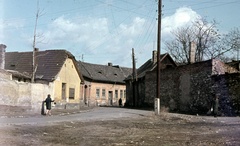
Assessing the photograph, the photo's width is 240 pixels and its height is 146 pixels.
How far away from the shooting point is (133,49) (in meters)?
55.6

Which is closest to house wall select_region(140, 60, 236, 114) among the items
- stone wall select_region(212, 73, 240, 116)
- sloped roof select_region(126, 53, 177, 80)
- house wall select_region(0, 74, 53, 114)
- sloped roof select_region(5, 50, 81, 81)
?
stone wall select_region(212, 73, 240, 116)

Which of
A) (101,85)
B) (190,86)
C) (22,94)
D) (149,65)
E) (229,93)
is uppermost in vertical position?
(149,65)

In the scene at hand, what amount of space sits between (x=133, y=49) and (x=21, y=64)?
58.9 feet

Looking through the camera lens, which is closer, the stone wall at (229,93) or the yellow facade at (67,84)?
the stone wall at (229,93)

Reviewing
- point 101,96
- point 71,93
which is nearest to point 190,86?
point 71,93

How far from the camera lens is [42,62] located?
143 feet

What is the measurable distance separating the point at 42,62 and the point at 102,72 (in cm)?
2961

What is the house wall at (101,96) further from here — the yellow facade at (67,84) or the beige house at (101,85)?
the yellow facade at (67,84)

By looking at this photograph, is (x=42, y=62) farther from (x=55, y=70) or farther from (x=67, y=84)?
(x=67, y=84)

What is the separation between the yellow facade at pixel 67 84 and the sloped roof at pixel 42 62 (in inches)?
34.7

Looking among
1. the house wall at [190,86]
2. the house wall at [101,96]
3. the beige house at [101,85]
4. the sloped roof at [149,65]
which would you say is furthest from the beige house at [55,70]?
the house wall at [101,96]

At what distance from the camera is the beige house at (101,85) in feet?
212

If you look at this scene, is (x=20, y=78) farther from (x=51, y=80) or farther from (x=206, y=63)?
(x=206, y=63)

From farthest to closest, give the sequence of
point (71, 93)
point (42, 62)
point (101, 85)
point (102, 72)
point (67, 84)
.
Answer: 1. point (102, 72)
2. point (101, 85)
3. point (71, 93)
4. point (67, 84)
5. point (42, 62)
